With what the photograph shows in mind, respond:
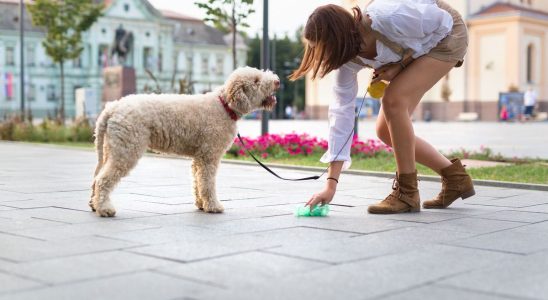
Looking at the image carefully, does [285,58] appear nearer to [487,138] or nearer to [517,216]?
[487,138]

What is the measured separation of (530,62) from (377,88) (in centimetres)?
5252

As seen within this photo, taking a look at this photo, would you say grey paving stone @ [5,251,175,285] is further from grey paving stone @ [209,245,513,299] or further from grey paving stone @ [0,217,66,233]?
grey paving stone @ [0,217,66,233]

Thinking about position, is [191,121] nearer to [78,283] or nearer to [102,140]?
[102,140]

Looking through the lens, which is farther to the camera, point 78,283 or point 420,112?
point 420,112

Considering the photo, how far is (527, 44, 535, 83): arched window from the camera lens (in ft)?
180

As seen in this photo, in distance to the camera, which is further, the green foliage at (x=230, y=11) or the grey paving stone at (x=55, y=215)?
the green foliage at (x=230, y=11)

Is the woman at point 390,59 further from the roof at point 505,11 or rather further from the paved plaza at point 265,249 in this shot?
the roof at point 505,11

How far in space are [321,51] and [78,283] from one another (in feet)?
8.97

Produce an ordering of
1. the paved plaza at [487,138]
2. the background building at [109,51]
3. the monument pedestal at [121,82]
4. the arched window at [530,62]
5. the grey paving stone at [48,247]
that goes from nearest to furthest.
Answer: the grey paving stone at [48,247] → the paved plaza at [487,138] → the monument pedestal at [121,82] → the arched window at [530,62] → the background building at [109,51]

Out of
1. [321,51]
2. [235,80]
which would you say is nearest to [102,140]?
[235,80]

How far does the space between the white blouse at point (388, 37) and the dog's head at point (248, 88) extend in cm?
52

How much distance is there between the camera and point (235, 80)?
5953 millimetres

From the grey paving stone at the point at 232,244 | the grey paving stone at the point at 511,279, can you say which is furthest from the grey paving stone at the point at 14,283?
the grey paving stone at the point at 511,279

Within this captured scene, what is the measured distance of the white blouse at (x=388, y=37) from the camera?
556cm
